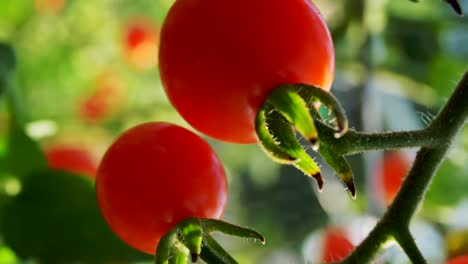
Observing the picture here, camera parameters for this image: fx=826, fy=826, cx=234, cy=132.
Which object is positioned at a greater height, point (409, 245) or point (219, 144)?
point (409, 245)

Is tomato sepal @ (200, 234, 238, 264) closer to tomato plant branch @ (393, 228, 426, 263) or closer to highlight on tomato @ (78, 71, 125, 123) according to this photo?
tomato plant branch @ (393, 228, 426, 263)

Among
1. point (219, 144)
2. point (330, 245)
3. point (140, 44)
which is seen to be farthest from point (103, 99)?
point (330, 245)

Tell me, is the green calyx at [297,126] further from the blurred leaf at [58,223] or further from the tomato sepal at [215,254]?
the blurred leaf at [58,223]

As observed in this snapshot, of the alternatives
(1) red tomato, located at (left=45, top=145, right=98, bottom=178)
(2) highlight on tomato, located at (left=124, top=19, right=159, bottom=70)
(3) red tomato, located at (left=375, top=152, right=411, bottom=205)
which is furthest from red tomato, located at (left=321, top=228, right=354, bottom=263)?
(2) highlight on tomato, located at (left=124, top=19, right=159, bottom=70)

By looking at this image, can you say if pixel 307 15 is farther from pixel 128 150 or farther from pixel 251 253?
pixel 251 253

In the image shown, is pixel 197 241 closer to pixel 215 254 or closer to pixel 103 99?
pixel 215 254

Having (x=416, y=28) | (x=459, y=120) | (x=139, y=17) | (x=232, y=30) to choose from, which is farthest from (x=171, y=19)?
(x=139, y=17)
